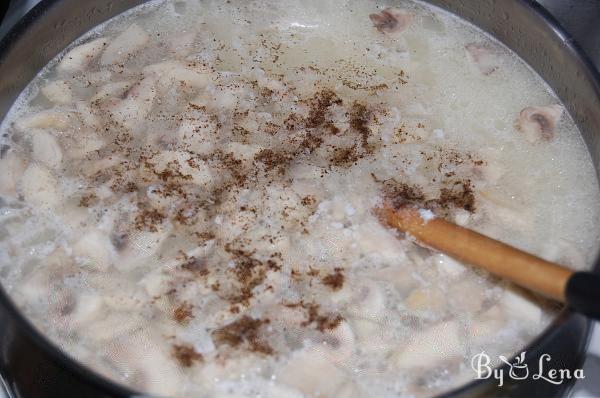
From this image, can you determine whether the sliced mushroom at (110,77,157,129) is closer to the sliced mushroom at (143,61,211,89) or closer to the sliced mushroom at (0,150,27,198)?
the sliced mushroom at (143,61,211,89)

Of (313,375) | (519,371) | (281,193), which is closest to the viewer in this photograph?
(519,371)

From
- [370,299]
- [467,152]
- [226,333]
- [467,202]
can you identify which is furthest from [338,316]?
[467,152]

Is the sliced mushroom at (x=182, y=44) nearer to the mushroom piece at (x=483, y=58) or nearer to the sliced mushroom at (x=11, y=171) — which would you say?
the sliced mushroom at (x=11, y=171)

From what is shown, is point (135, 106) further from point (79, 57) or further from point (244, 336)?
point (244, 336)

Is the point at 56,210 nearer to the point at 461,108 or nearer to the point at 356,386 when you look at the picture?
the point at 356,386

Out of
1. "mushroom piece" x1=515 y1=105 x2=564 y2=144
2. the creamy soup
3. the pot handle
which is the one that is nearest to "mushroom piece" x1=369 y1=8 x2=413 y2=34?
the creamy soup

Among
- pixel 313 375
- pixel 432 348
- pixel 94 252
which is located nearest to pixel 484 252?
pixel 432 348

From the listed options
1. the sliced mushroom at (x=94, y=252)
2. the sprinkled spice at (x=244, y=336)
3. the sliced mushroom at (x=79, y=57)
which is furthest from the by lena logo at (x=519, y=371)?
the sliced mushroom at (x=79, y=57)
